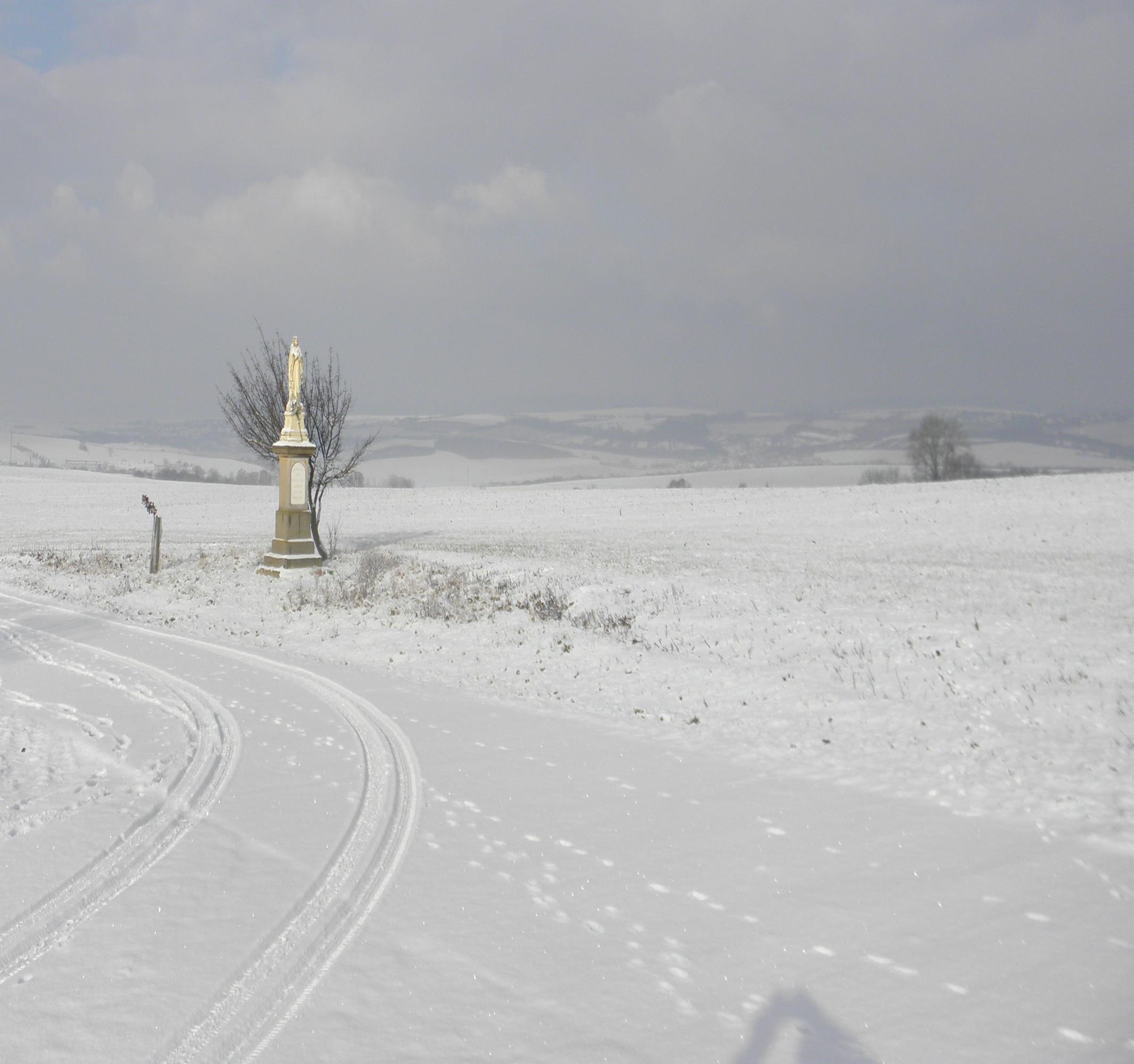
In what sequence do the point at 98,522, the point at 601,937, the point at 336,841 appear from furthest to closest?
1. the point at 98,522
2. the point at 336,841
3. the point at 601,937

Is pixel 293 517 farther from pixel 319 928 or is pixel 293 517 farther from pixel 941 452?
pixel 941 452

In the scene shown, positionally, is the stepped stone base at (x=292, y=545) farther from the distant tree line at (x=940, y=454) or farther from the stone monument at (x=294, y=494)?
the distant tree line at (x=940, y=454)

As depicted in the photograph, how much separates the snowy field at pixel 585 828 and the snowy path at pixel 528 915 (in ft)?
0.08

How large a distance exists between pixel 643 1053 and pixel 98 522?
4546 centimetres

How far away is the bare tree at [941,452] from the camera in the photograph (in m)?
74.9

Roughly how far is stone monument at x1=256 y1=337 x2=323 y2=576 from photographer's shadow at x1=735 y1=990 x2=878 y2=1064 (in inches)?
800

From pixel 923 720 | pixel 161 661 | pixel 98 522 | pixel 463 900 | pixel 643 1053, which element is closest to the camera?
pixel 643 1053

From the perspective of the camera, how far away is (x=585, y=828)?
680 cm

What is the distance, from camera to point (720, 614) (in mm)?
15477

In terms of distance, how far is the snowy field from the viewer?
13.9 feet

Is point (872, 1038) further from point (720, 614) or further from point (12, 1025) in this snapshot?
point (720, 614)

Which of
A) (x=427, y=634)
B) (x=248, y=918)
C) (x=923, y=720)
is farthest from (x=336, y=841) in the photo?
(x=427, y=634)

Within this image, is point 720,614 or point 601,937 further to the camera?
point 720,614

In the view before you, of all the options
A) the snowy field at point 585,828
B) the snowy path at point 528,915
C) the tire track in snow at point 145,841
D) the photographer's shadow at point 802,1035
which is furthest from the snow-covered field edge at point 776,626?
the photographer's shadow at point 802,1035
